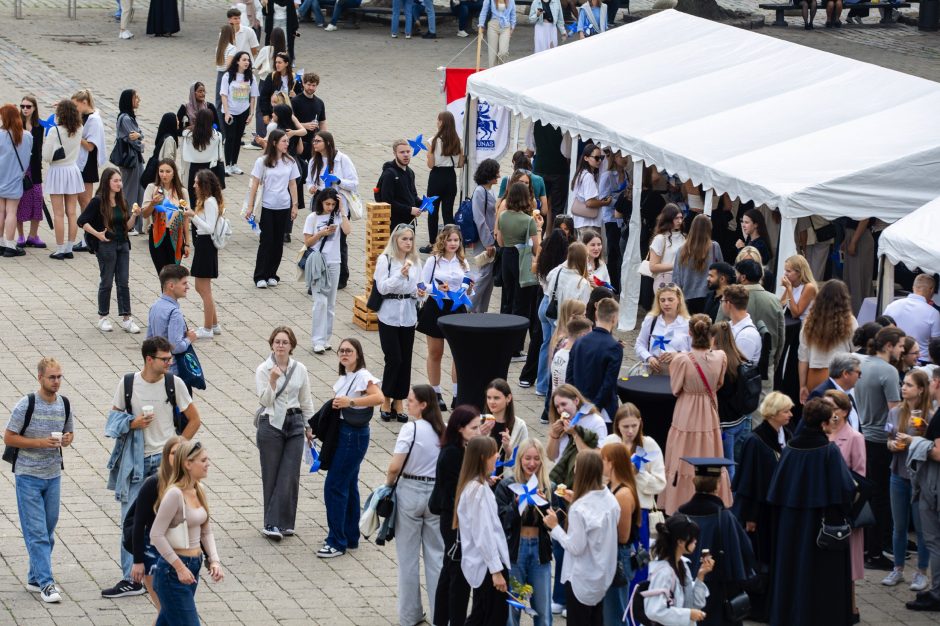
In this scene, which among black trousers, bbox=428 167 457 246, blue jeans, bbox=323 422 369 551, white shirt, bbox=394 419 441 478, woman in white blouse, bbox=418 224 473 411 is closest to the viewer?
white shirt, bbox=394 419 441 478

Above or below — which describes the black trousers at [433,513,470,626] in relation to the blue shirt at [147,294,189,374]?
below

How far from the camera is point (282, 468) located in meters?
10.5

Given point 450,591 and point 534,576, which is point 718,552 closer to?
point 534,576

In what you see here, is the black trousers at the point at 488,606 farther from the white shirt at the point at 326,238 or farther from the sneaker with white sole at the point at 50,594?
the white shirt at the point at 326,238

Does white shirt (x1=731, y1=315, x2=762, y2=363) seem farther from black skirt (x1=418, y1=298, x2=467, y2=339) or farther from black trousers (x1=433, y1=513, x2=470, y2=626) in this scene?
black trousers (x1=433, y1=513, x2=470, y2=626)

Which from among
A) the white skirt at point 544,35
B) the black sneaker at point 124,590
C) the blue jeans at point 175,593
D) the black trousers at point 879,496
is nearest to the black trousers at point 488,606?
the blue jeans at point 175,593

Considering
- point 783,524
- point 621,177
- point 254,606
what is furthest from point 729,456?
point 621,177

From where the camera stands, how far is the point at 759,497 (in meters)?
9.84

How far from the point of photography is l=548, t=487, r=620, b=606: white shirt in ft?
27.6

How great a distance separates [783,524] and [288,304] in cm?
767

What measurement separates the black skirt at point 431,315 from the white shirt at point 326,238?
1516mm

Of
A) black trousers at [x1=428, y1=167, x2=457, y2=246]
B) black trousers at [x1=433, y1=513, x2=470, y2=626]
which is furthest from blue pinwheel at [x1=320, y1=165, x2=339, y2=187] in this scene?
black trousers at [x1=433, y1=513, x2=470, y2=626]

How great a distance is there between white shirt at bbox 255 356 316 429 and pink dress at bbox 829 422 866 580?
3539 millimetres

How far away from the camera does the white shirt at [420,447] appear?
9.30m
